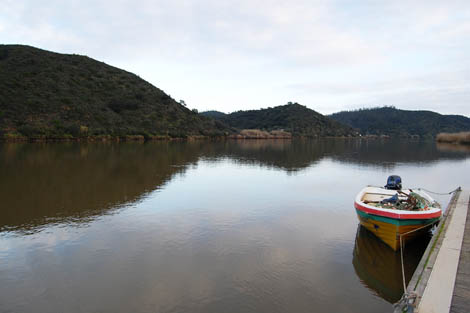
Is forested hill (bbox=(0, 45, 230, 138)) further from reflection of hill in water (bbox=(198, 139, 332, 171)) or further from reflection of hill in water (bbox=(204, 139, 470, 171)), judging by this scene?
reflection of hill in water (bbox=(198, 139, 332, 171))

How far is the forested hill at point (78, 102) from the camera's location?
57.7 m

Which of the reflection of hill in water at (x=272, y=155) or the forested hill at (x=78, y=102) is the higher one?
the forested hill at (x=78, y=102)

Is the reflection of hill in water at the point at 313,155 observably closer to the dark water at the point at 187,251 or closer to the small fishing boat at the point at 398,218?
the dark water at the point at 187,251

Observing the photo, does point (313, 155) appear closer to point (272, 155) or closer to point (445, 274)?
point (272, 155)

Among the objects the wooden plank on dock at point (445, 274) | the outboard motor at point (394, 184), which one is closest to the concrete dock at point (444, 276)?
the wooden plank on dock at point (445, 274)

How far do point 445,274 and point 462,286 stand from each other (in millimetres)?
537

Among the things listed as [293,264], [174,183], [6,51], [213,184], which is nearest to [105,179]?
[174,183]

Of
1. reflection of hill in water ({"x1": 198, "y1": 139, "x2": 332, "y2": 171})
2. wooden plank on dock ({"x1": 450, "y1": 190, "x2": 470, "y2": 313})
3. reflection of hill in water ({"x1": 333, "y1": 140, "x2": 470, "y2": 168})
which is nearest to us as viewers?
wooden plank on dock ({"x1": 450, "y1": 190, "x2": 470, "y2": 313})

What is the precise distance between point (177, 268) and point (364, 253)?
20.1 feet

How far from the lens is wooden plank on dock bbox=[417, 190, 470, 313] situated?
5.50 meters

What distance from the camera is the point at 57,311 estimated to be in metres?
6.35

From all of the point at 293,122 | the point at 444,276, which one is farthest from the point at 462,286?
the point at 293,122

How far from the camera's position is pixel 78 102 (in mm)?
69625

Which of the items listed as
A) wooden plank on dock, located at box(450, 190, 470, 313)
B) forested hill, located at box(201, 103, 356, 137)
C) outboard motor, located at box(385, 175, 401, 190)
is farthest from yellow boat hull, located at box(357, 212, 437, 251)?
forested hill, located at box(201, 103, 356, 137)
